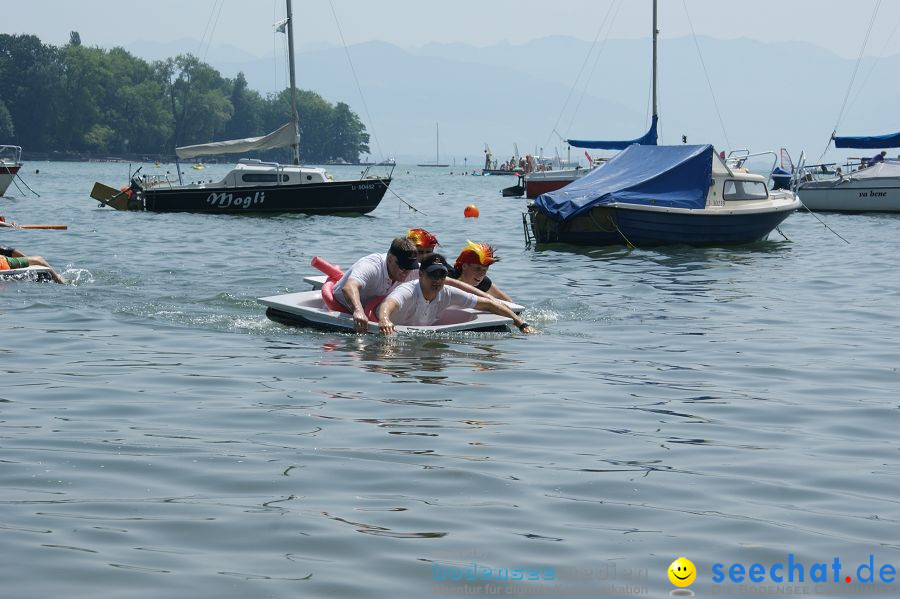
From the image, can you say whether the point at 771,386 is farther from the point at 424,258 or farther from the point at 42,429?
the point at 42,429

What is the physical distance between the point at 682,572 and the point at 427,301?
271 inches

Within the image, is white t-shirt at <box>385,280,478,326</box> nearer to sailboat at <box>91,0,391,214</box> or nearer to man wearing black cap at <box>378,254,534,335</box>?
man wearing black cap at <box>378,254,534,335</box>

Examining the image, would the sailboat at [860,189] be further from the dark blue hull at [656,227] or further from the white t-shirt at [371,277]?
the white t-shirt at [371,277]

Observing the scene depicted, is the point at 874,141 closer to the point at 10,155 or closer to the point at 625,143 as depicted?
the point at 625,143

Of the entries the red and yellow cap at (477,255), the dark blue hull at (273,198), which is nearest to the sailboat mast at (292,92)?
the dark blue hull at (273,198)

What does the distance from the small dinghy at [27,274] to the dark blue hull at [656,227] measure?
12.4 metres

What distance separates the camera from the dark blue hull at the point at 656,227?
85.2 ft

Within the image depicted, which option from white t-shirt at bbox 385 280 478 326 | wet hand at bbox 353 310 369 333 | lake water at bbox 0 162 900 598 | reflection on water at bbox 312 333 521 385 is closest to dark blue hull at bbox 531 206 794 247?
lake water at bbox 0 162 900 598

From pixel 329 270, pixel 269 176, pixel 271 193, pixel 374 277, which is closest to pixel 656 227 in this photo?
pixel 329 270

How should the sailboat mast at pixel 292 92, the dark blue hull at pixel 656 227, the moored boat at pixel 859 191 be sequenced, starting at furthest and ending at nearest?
1. the moored boat at pixel 859 191
2. the sailboat mast at pixel 292 92
3. the dark blue hull at pixel 656 227

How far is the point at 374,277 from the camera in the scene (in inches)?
502

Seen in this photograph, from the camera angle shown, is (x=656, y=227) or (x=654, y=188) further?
(x=654, y=188)

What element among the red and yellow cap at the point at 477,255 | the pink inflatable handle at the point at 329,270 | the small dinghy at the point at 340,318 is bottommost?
the small dinghy at the point at 340,318

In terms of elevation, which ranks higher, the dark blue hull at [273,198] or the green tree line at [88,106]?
the green tree line at [88,106]
